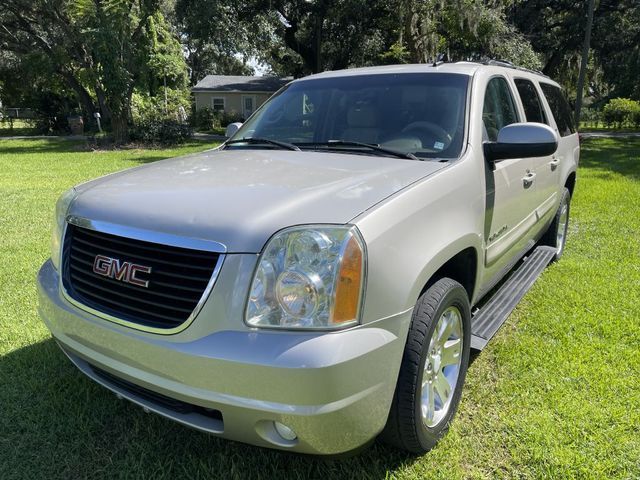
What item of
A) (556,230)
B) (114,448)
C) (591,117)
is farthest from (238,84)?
(114,448)

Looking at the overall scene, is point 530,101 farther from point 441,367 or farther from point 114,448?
point 114,448

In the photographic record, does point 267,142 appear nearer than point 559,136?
Yes

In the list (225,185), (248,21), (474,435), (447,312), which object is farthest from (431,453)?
(248,21)

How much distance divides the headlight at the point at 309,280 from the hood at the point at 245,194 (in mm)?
65

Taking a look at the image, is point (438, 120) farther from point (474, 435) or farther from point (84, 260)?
point (84, 260)

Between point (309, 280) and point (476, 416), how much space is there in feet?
5.08

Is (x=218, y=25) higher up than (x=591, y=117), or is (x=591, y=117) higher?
(x=218, y=25)

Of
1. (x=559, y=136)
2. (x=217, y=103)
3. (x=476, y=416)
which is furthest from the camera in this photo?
(x=217, y=103)

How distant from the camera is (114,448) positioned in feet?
8.40

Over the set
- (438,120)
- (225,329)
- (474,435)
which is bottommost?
(474,435)

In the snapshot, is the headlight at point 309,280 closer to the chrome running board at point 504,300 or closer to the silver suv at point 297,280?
the silver suv at point 297,280

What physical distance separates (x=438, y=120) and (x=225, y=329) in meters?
1.91

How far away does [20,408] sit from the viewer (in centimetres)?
287

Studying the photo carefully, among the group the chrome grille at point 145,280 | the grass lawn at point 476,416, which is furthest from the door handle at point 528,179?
the chrome grille at point 145,280
